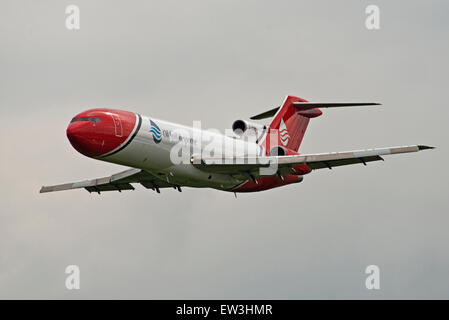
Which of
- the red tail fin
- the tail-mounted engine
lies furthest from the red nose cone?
the red tail fin

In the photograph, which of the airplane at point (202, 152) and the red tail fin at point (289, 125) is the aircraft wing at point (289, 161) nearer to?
the airplane at point (202, 152)

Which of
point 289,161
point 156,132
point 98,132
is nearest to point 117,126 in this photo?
point 98,132

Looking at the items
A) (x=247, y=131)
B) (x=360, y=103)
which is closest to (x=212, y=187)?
(x=247, y=131)

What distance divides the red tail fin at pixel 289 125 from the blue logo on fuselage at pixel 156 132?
9.88m

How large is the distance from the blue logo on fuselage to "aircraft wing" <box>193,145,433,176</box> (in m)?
2.51

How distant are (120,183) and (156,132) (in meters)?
7.59

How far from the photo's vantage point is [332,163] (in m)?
50.4

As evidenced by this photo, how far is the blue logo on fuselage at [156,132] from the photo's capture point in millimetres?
47250

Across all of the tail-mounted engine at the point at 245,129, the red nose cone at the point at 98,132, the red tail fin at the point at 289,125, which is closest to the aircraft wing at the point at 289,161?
the tail-mounted engine at the point at 245,129

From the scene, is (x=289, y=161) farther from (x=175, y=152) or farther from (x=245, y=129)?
(x=175, y=152)

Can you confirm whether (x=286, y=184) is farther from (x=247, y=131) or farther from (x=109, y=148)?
(x=109, y=148)

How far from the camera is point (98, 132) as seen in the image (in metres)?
45.5

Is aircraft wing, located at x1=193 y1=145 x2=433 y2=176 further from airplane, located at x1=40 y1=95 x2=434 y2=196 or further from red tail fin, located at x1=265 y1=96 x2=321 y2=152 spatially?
red tail fin, located at x1=265 y1=96 x2=321 y2=152

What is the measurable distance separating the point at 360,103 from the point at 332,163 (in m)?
4.85
